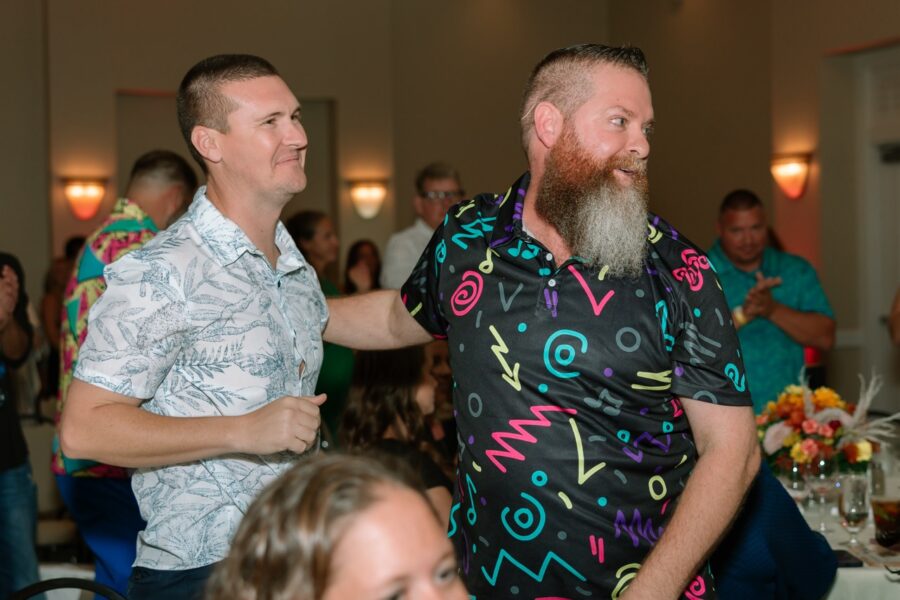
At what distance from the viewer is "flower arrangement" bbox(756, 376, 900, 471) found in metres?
3.19

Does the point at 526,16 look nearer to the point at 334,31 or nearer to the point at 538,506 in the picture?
the point at 334,31

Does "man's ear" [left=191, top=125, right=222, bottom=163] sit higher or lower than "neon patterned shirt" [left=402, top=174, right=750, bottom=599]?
higher

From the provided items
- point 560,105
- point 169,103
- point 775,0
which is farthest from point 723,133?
point 560,105

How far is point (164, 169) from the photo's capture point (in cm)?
362

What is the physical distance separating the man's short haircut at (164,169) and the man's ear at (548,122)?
1.91m

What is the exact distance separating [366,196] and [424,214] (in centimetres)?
481

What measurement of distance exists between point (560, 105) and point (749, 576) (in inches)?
45.7

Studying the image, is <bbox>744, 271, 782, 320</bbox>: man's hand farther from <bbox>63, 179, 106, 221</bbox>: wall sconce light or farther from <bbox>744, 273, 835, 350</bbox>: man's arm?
<bbox>63, 179, 106, 221</bbox>: wall sconce light

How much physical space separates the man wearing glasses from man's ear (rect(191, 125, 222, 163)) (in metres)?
3.17

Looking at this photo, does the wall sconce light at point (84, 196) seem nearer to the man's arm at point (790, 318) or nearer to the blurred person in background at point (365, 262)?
the blurred person in background at point (365, 262)

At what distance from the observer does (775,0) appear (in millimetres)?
8016

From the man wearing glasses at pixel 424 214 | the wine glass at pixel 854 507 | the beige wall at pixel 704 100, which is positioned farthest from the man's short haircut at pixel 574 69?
the beige wall at pixel 704 100

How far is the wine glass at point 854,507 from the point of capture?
2.92m

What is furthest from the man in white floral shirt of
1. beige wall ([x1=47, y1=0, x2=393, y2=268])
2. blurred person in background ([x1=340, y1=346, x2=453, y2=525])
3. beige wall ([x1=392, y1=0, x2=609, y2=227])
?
beige wall ([x1=392, y1=0, x2=609, y2=227])
